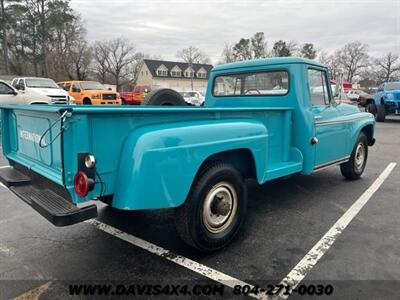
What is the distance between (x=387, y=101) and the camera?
1650 cm

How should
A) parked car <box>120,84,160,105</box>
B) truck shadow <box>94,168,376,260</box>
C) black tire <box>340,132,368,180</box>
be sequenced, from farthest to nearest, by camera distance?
parked car <box>120,84,160,105</box> → black tire <box>340,132,368,180</box> → truck shadow <box>94,168,376,260</box>

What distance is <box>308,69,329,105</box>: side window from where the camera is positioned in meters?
4.56

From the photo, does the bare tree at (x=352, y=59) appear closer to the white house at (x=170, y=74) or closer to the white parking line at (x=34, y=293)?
the white house at (x=170, y=74)

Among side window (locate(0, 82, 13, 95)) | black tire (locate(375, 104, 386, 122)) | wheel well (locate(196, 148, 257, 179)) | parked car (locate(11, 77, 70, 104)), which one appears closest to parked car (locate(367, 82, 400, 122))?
black tire (locate(375, 104, 386, 122))

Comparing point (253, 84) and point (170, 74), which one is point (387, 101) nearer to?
point (253, 84)

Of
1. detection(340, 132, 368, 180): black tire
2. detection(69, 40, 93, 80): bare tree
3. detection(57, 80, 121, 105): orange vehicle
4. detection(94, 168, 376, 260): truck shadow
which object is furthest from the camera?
detection(69, 40, 93, 80): bare tree

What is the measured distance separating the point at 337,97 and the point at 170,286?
3.99 m

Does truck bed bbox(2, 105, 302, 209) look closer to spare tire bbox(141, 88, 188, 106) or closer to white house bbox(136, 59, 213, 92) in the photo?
spare tire bbox(141, 88, 188, 106)

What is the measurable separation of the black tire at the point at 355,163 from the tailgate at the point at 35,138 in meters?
4.81

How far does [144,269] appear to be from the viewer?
2.92m

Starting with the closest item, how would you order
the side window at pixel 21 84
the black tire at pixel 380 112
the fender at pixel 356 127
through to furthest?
the fender at pixel 356 127
the side window at pixel 21 84
the black tire at pixel 380 112

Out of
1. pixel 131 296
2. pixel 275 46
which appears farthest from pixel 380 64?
pixel 131 296

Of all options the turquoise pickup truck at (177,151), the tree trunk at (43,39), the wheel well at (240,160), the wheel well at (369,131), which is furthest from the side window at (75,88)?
the tree trunk at (43,39)

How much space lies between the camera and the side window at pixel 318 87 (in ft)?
15.0
